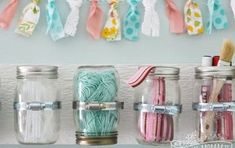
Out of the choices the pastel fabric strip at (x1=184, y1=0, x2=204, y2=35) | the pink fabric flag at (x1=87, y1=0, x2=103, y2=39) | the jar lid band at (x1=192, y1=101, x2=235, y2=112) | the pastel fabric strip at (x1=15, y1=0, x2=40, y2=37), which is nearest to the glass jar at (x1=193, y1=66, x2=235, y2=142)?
the jar lid band at (x1=192, y1=101, x2=235, y2=112)

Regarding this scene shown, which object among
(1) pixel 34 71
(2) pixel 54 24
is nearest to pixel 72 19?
(2) pixel 54 24

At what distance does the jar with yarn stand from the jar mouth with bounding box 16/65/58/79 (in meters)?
0.15

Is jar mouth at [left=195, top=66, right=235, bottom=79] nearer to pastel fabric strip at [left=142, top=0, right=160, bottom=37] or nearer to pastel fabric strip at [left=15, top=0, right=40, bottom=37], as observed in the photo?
pastel fabric strip at [left=142, top=0, right=160, bottom=37]

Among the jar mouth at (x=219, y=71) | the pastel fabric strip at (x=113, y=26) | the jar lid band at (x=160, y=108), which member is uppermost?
the pastel fabric strip at (x=113, y=26)

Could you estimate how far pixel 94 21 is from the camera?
110 cm

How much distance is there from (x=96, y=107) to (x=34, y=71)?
13 cm

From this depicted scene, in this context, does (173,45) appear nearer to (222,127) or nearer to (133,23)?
(133,23)

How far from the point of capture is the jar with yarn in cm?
100

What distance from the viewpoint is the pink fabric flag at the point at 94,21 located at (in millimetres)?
1098

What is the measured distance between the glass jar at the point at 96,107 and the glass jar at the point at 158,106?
0.16 feet

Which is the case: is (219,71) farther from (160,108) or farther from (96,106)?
(96,106)

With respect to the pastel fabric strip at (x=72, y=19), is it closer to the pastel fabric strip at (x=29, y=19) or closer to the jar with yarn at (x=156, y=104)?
the pastel fabric strip at (x=29, y=19)

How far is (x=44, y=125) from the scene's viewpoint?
1003 mm

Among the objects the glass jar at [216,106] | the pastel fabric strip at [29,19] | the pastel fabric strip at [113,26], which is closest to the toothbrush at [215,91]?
the glass jar at [216,106]
